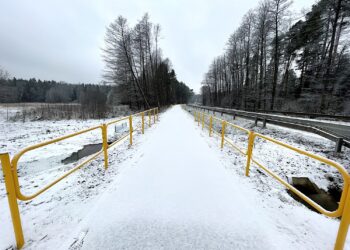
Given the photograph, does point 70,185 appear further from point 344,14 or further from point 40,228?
point 344,14

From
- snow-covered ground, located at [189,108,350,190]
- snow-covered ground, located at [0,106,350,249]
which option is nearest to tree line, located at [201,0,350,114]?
snow-covered ground, located at [189,108,350,190]

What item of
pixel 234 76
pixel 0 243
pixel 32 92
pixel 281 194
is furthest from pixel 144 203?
pixel 32 92

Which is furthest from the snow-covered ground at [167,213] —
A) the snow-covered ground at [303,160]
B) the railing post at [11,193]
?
the snow-covered ground at [303,160]

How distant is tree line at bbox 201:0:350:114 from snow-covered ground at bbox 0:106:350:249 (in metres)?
17.8

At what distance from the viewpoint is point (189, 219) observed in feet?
7.64

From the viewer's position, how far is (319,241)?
200 cm

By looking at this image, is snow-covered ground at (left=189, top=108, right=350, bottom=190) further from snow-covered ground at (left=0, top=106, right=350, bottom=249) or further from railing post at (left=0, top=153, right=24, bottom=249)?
railing post at (left=0, top=153, right=24, bottom=249)

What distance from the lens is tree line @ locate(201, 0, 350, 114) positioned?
14766mm

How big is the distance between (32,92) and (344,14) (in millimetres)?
105916

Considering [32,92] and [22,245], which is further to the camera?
[32,92]

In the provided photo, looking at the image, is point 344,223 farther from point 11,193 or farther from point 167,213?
point 11,193

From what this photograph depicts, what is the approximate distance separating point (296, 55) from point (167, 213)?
1210 inches

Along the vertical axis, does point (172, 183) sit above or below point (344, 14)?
below

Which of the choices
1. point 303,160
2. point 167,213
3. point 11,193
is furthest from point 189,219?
point 303,160
